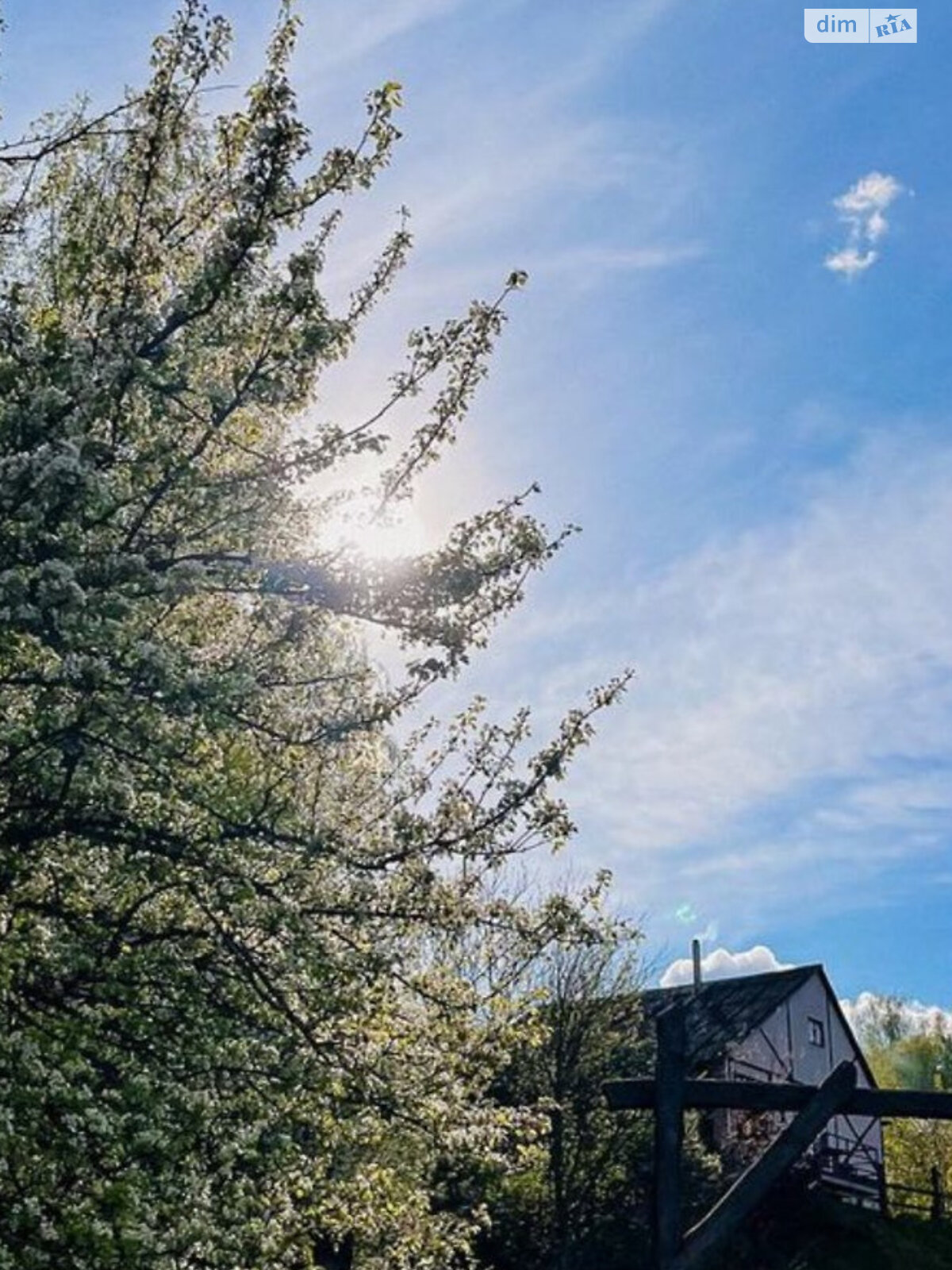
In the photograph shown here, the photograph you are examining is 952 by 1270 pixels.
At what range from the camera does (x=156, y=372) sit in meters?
9.47

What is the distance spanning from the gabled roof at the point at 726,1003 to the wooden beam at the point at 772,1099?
29957 millimetres

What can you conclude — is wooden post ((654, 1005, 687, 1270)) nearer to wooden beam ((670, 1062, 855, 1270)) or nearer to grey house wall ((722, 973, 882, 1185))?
wooden beam ((670, 1062, 855, 1270))

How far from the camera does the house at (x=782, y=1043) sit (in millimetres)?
39406

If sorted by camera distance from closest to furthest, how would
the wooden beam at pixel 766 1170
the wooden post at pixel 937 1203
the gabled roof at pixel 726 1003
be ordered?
1. the wooden beam at pixel 766 1170
2. the wooden post at pixel 937 1203
3. the gabled roof at pixel 726 1003

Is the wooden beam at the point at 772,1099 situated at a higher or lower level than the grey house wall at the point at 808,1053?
lower

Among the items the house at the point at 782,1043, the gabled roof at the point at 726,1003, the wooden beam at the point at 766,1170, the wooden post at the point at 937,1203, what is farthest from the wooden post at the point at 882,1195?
the wooden beam at the point at 766,1170

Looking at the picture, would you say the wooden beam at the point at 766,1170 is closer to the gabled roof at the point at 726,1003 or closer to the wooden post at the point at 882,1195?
the wooden post at the point at 882,1195

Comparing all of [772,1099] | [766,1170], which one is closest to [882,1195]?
[772,1099]

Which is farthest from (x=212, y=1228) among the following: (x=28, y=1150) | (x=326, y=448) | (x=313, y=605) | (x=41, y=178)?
(x=41, y=178)

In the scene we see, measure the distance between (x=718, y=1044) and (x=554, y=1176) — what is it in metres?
13.7

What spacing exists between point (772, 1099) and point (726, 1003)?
120 ft

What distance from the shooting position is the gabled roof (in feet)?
137

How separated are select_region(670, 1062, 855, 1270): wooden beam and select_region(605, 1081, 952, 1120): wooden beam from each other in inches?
5.3

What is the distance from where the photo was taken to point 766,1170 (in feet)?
32.9
